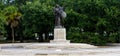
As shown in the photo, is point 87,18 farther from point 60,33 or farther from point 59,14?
point 60,33

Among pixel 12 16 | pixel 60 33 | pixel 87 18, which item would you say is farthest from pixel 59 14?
pixel 12 16

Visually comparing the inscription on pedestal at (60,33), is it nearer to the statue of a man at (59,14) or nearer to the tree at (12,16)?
the statue of a man at (59,14)

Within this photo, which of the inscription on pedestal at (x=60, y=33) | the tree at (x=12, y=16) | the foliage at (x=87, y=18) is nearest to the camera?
the inscription on pedestal at (x=60, y=33)

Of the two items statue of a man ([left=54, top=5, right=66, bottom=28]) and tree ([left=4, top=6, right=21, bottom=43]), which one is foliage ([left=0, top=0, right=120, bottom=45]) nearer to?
tree ([left=4, top=6, right=21, bottom=43])

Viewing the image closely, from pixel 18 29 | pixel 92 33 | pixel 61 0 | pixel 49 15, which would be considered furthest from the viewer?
pixel 18 29

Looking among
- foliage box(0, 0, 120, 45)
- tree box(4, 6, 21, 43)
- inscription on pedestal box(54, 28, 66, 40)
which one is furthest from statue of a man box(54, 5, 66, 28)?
tree box(4, 6, 21, 43)

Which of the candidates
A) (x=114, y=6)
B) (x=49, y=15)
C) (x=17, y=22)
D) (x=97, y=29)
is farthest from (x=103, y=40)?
(x=17, y=22)

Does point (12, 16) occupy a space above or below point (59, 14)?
below

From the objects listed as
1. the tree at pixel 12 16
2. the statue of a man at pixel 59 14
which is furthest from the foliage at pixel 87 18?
the statue of a man at pixel 59 14

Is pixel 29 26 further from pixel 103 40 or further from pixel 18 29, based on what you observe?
pixel 103 40

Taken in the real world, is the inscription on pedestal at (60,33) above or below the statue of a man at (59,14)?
below

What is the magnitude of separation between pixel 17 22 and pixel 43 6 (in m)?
7.30

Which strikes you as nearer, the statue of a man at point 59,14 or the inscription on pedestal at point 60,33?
the inscription on pedestal at point 60,33

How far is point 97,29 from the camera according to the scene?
45500 millimetres
